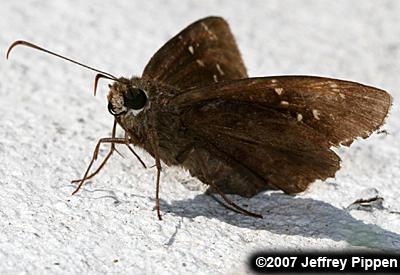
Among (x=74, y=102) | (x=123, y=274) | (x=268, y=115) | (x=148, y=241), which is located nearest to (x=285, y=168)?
(x=268, y=115)

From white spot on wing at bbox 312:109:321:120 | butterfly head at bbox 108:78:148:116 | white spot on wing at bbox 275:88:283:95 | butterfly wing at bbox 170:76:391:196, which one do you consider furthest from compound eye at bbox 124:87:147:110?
white spot on wing at bbox 312:109:321:120

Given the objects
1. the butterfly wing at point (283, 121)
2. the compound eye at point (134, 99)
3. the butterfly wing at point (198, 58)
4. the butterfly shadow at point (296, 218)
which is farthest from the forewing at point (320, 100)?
the butterfly wing at point (198, 58)

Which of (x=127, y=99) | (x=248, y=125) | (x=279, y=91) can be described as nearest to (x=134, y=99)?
(x=127, y=99)

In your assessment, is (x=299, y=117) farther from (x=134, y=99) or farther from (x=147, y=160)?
(x=147, y=160)

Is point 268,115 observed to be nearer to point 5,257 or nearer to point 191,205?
point 191,205

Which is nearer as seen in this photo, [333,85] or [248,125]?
[333,85]

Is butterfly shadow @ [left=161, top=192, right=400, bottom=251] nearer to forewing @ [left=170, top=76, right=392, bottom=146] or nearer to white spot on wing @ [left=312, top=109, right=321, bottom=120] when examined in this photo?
forewing @ [left=170, top=76, right=392, bottom=146]
